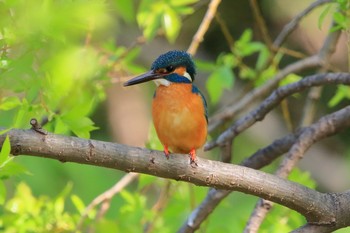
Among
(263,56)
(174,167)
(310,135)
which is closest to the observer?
(174,167)

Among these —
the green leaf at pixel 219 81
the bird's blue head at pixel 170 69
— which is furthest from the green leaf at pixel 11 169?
the green leaf at pixel 219 81

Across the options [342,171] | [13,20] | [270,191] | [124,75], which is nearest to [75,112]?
[13,20]

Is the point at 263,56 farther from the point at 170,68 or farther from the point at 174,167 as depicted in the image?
the point at 174,167

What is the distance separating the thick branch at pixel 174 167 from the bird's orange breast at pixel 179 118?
2.20ft

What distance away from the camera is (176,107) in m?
4.03

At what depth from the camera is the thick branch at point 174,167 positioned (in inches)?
119

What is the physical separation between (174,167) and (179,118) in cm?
78

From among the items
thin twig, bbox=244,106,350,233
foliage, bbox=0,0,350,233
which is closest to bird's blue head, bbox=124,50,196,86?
foliage, bbox=0,0,350,233

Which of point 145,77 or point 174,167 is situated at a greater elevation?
point 145,77

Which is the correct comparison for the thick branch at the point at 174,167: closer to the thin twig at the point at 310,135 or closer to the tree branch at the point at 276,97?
the thin twig at the point at 310,135

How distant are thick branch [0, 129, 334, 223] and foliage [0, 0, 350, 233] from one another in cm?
12

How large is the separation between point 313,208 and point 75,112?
3.26 feet

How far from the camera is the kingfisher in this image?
400 centimetres

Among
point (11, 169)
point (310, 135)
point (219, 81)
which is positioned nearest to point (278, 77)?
point (219, 81)
